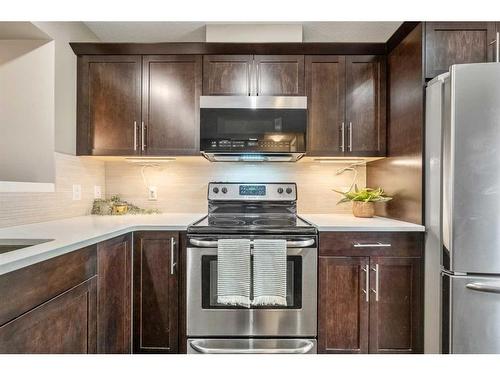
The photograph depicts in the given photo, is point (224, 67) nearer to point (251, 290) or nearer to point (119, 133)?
point (119, 133)

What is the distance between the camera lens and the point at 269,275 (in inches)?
66.8

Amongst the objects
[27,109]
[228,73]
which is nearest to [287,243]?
[228,73]

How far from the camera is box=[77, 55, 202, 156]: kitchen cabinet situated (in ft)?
7.09

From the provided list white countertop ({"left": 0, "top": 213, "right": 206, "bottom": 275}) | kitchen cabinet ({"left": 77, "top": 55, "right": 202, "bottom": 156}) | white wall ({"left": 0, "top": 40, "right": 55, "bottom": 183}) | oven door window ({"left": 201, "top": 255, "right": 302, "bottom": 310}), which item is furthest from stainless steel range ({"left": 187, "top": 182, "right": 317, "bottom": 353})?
white wall ({"left": 0, "top": 40, "right": 55, "bottom": 183})

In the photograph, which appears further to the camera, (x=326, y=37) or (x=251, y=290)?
(x=326, y=37)

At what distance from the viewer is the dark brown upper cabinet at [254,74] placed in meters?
2.14

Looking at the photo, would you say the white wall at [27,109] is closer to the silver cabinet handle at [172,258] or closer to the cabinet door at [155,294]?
the cabinet door at [155,294]

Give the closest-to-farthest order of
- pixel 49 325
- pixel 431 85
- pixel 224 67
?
pixel 49 325 → pixel 431 85 → pixel 224 67

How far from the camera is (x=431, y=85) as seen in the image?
1647 millimetres

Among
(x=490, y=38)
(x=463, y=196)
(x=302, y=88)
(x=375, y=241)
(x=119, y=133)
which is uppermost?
(x=490, y=38)

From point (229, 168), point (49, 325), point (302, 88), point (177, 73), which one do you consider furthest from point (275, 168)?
point (49, 325)

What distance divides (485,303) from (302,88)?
1627mm

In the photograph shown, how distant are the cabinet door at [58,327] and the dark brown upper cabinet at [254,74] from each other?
1.49m

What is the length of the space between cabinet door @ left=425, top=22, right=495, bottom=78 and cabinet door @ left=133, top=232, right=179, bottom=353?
1.81m
